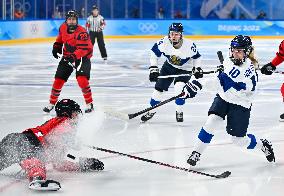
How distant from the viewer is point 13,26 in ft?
62.5

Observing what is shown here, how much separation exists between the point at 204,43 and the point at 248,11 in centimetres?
770

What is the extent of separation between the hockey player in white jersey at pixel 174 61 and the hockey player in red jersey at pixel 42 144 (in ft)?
7.60

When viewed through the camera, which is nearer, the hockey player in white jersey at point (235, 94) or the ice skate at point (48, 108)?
the hockey player in white jersey at point (235, 94)

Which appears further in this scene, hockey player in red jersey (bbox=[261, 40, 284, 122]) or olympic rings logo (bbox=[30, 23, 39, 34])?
olympic rings logo (bbox=[30, 23, 39, 34])

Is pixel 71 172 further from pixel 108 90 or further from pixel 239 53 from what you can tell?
pixel 108 90

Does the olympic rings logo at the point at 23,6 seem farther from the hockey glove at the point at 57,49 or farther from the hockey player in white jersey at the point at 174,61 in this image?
the hockey player in white jersey at the point at 174,61

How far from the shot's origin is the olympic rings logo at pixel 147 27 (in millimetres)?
23078

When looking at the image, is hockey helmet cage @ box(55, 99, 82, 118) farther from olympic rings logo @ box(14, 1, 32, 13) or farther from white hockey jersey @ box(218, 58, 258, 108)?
olympic rings logo @ box(14, 1, 32, 13)

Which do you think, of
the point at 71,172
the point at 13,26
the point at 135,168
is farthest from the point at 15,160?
the point at 13,26

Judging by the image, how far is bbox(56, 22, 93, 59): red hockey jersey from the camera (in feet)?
25.1

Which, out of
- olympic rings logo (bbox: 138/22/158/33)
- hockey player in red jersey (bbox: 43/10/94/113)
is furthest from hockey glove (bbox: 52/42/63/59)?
olympic rings logo (bbox: 138/22/158/33)

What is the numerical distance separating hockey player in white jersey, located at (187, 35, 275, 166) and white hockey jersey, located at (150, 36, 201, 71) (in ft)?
6.95

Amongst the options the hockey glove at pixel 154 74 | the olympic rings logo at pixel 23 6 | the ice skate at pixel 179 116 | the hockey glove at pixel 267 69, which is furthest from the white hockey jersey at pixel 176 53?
the olympic rings logo at pixel 23 6

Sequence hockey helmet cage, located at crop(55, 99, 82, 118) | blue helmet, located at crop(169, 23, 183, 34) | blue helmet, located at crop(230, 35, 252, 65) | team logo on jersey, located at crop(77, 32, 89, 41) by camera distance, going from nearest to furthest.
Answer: hockey helmet cage, located at crop(55, 99, 82, 118), blue helmet, located at crop(230, 35, 252, 65), blue helmet, located at crop(169, 23, 183, 34), team logo on jersey, located at crop(77, 32, 89, 41)
